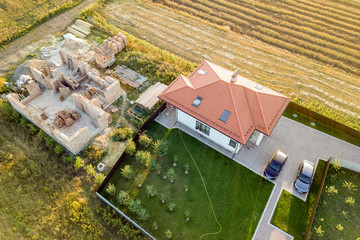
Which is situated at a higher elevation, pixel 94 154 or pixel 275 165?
pixel 275 165

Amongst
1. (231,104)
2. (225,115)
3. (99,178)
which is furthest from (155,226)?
(231,104)

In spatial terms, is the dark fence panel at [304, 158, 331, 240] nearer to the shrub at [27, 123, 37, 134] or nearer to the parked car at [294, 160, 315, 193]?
the parked car at [294, 160, 315, 193]

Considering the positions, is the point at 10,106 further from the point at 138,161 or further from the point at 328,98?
the point at 328,98

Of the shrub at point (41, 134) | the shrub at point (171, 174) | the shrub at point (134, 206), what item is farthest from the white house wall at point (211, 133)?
the shrub at point (41, 134)

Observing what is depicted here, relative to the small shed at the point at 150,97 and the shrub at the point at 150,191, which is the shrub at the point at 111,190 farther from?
the small shed at the point at 150,97

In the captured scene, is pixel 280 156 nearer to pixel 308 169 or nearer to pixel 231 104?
pixel 308 169

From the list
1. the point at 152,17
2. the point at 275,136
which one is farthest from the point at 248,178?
the point at 152,17
